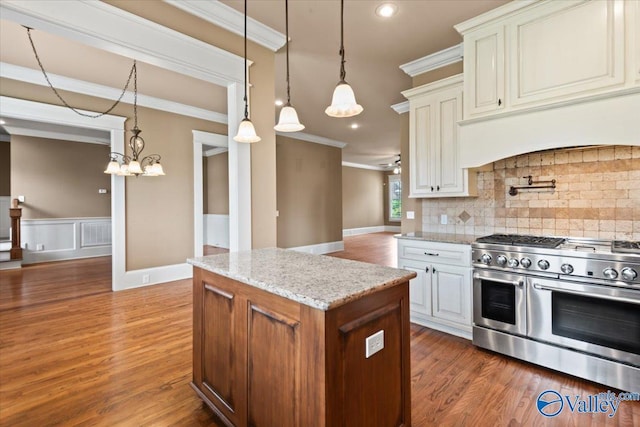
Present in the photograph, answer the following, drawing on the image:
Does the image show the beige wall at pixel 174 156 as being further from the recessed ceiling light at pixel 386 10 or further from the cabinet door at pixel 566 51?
the cabinet door at pixel 566 51

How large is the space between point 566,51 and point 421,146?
144 centimetres

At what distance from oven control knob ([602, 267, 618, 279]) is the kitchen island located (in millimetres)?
1570

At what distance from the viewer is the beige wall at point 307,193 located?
6762 millimetres

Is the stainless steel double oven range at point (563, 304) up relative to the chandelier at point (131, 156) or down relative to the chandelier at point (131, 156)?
down

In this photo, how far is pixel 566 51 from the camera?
229 cm

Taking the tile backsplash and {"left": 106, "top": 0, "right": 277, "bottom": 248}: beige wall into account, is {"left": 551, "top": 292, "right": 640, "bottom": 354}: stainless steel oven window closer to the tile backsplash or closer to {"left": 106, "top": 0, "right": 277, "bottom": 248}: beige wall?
the tile backsplash

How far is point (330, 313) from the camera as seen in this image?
3.56 feet

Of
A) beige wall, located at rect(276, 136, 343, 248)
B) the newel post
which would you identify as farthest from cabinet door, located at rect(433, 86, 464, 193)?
the newel post

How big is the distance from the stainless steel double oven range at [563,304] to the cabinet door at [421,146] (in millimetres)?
1067

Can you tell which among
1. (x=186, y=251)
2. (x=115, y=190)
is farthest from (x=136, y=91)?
(x=186, y=251)

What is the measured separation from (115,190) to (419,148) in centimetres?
435

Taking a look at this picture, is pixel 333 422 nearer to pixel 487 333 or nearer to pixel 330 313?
pixel 330 313

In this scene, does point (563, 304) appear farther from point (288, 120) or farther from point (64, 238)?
point (64, 238)

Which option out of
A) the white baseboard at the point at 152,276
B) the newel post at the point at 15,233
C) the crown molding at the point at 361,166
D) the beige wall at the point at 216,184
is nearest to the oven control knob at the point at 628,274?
the white baseboard at the point at 152,276
